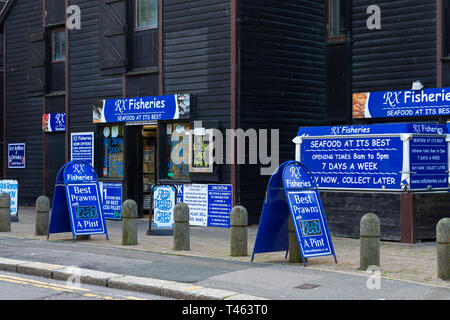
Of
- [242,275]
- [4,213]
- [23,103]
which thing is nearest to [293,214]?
[242,275]

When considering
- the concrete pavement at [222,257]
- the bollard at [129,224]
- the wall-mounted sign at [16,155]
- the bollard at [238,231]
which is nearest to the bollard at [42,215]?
the concrete pavement at [222,257]

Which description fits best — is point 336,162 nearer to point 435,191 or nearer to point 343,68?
point 435,191

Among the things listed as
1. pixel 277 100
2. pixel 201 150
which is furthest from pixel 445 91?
pixel 201 150

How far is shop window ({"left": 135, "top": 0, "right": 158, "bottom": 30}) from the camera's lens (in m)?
20.0

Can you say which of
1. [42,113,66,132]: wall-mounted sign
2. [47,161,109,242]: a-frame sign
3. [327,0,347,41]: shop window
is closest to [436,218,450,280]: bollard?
[47,161,109,242]: a-frame sign

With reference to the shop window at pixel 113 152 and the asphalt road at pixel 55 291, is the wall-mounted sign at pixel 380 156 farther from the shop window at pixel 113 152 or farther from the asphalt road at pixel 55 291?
the shop window at pixel 113 152

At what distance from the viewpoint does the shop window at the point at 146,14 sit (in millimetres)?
20016

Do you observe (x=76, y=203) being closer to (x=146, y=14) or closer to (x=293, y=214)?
(x=293, y=214)

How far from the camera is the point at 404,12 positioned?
703 inches

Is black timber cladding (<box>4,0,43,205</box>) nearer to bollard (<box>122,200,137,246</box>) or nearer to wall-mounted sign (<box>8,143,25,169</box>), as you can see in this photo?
wall-mounted sign (<box>8,143,25,169</box>)

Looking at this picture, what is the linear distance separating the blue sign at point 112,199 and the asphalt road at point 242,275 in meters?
6.82

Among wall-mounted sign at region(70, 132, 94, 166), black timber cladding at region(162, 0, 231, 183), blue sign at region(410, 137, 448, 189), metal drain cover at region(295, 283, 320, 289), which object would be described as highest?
black timber cladding at region(162, 0, 231, 183)

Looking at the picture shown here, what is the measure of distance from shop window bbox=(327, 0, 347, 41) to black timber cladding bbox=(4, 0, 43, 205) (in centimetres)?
976
